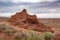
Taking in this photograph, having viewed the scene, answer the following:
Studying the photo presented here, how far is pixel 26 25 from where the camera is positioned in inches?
1449

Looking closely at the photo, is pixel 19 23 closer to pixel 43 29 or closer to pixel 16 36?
pixel 43 29

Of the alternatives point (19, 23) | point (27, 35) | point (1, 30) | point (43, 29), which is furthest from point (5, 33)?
point (19, 23)

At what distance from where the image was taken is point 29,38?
2458cm

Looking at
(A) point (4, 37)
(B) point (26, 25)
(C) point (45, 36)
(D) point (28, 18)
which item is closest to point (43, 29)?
(B) point (26, 25)

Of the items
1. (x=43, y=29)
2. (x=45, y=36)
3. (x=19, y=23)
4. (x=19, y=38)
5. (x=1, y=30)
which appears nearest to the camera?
(x=19, y=38)

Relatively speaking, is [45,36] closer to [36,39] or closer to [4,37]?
[36,39]

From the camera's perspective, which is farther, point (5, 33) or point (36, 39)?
point (5, 33)

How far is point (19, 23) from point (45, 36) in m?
12.7

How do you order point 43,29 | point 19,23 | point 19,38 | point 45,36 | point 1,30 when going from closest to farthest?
point 19,38 < point 45,36 < point 1,30 < point 43,29 < point 19,23

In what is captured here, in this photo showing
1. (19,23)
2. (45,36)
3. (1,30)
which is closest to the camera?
(45,36)

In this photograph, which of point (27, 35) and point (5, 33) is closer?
point (27, 35)

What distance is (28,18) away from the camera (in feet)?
131

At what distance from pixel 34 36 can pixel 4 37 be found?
3.07m

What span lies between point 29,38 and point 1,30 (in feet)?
16.8
